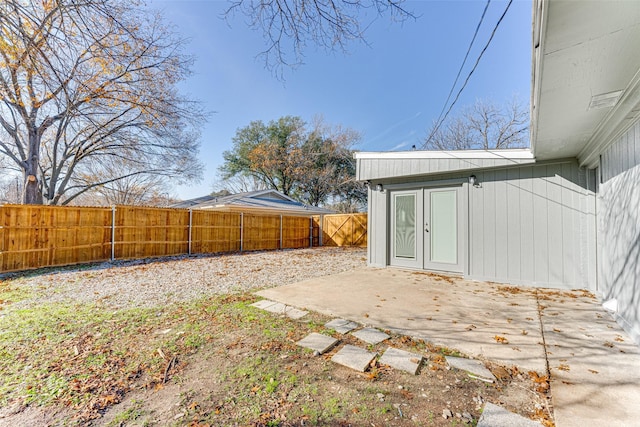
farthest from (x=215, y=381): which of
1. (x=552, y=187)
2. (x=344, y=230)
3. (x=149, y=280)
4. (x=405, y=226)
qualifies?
(x=344, y=230)

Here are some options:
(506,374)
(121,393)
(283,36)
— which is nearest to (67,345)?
(121,393)

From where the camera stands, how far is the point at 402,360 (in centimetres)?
223

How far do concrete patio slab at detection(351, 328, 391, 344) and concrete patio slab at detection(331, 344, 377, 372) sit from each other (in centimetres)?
21

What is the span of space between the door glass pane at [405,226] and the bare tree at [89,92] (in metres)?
5.60

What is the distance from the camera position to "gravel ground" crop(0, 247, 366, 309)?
4164mm

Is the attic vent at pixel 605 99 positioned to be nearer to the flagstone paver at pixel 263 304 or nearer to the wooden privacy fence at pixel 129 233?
the flagstone paver at pixel 263 304

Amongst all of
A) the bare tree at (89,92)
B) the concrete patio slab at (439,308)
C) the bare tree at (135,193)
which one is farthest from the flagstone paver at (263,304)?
the bare tree at (135,193)

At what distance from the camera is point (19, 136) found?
974 cm

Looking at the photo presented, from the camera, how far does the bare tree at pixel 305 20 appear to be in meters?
2.51

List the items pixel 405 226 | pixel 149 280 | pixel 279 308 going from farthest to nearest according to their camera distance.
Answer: pixel 405 226
pixel 149 280
pixel 279 308

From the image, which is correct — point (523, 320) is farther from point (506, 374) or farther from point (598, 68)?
point (598, 68)

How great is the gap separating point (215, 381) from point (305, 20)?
322 centimetres

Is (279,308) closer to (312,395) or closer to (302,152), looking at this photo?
(312,395)

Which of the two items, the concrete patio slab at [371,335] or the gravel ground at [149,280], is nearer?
the concrete patio slab at [371,335]
